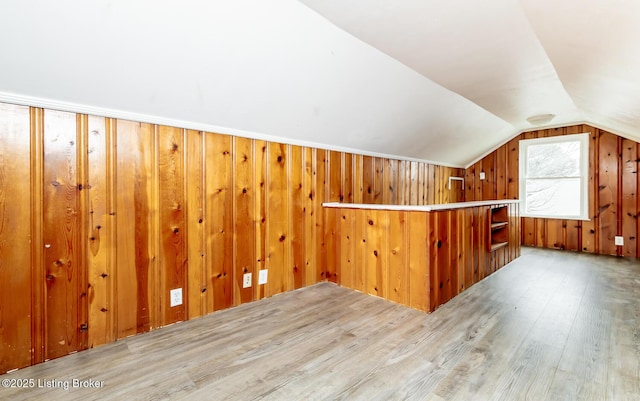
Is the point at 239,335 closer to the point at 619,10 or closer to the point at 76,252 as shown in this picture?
the point at 76,252

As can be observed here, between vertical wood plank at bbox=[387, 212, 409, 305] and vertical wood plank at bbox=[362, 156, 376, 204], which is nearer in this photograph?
vertical wood plank at bbox=[387, 212, 409, 305]

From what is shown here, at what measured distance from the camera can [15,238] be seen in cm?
169

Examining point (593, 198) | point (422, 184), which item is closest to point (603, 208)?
point (593, 198)

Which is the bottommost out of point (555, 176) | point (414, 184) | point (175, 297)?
point (175, 297)

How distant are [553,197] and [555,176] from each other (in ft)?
1.22

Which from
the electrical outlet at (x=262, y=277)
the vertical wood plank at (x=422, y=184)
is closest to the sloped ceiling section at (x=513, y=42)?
the vertical wood plank at (x=422, y=184)

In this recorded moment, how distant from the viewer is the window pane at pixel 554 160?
4.89 metres

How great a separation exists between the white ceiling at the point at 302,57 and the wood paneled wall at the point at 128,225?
0.66ft

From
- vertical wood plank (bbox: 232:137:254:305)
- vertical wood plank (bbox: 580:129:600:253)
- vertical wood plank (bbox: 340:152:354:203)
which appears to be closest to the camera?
vertical wood plank (bbox: 232:137:254:305)

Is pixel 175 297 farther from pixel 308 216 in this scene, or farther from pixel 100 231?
pixel 308 216

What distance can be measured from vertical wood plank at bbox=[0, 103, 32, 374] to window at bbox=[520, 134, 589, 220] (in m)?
6.63

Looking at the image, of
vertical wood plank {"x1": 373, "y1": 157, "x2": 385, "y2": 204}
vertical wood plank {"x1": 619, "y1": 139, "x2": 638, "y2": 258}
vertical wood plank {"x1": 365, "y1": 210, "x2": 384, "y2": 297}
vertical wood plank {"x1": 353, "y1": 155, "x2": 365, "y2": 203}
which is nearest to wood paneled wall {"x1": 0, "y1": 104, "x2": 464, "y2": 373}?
vertical wood plank {"x1": 365, "y1": 210, "x2": 384, "y2": 297}

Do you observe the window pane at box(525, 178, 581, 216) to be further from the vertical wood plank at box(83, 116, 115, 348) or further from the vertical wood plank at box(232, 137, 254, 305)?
the vertical wood plank at box(83, 116, 115, 348)

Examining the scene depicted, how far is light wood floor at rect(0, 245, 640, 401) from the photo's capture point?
4.91 feet
